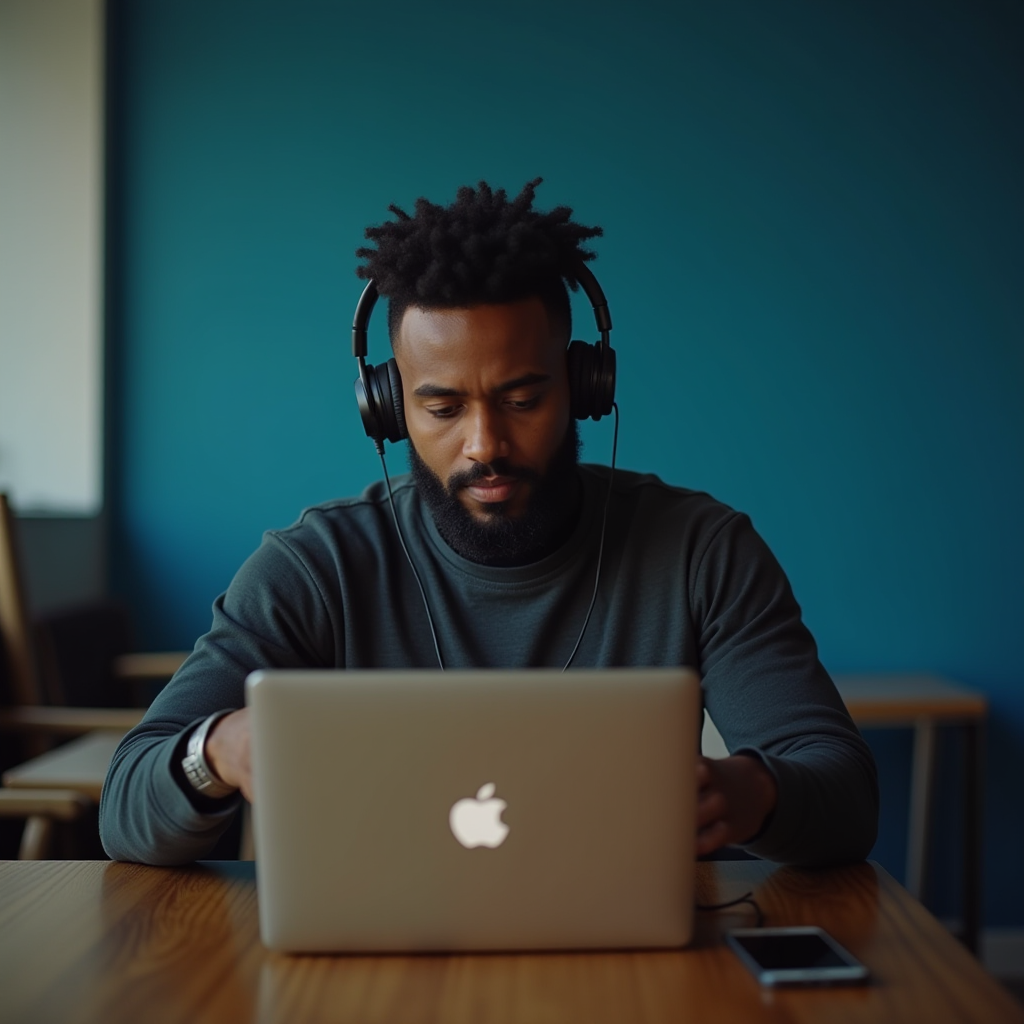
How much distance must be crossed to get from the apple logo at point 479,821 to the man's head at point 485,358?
612mm

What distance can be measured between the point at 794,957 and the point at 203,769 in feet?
1.76

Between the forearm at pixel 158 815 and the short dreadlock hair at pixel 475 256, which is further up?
the short dreadlock hair at pixel 475 256

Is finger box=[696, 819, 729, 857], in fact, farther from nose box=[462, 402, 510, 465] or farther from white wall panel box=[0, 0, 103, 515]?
white wall panel box=[0, 0, 103, 515]

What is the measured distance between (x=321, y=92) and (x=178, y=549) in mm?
1183

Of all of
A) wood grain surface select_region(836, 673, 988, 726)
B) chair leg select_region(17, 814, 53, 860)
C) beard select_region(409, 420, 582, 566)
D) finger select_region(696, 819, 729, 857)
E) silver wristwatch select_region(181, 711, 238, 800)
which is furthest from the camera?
wood grain surface select_region(836, 673, 988, 726)

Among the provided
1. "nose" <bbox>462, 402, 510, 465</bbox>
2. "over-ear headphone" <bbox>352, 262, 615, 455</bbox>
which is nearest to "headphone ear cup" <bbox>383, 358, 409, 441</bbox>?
"over-ear headphone" <bbox>352, 262, 615, 455</bbox>

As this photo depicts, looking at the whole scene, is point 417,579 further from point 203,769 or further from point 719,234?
point 719,234

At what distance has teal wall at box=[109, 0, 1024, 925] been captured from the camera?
2.82m

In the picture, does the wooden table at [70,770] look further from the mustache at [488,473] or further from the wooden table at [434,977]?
the wooden table at [434,977]

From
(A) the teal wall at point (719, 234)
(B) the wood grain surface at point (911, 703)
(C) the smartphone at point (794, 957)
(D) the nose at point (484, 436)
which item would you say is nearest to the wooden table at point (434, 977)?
(C) the smartphone at point (794, 957)

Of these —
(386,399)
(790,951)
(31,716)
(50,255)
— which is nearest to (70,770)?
(31,716)

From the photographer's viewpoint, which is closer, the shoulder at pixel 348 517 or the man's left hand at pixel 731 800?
the man's left hand at pixel 731 800

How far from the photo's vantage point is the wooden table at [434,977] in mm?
744

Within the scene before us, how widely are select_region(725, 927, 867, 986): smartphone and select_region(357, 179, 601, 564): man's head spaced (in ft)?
2.06
